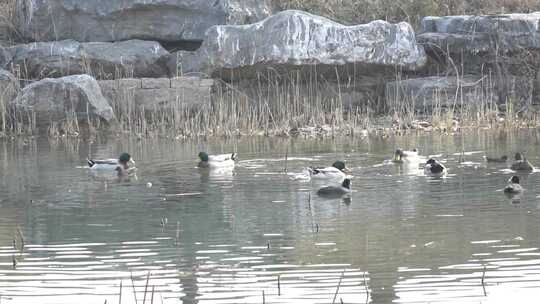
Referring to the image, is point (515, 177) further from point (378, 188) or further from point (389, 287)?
point (389, 287)

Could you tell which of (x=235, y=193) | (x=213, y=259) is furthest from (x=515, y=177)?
(x=213, y=259)

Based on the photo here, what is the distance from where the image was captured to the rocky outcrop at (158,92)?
2591 cm

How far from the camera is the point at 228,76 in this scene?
2731 cm

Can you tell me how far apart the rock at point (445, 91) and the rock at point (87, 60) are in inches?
214

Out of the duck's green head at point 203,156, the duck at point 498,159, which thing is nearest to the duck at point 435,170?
the duck at point 498,159

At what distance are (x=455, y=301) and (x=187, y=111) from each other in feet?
54.8

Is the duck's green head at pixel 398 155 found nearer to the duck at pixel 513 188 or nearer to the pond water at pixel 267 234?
the pond water at pixel 267 234

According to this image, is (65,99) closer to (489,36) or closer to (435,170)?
(489,36)

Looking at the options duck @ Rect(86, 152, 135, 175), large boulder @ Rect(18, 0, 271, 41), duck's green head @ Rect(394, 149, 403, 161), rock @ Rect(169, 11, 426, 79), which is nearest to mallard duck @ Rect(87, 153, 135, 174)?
duck @ Rect(86, 152, 135, 175)

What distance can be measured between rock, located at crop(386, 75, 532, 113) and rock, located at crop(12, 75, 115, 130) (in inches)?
240

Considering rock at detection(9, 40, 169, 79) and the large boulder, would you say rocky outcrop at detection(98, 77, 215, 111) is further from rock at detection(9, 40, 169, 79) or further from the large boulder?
the large boulder

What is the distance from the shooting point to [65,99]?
2530 cm

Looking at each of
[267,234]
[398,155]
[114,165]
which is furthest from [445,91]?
[267,234]

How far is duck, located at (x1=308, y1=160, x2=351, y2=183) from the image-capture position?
16.8 metres
